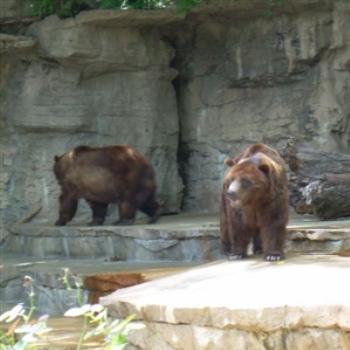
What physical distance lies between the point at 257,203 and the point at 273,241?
0.33 meters

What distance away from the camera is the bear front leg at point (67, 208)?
1494cm

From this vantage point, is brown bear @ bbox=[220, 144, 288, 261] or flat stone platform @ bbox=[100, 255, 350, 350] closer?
flat stone platform @ bbox=[100, 255, 350, 350]

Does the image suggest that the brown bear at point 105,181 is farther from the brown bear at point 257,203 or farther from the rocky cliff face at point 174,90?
the brown bear at point 257,203

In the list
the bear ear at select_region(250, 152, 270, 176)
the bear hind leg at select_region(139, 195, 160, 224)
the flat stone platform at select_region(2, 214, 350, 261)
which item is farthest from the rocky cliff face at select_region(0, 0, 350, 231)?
the bear ear at select_region(250, 152, 270, 176)

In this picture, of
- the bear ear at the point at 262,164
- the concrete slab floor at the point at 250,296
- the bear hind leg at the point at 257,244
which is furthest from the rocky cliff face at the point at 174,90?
the concrete slab floor at the point at 250,296

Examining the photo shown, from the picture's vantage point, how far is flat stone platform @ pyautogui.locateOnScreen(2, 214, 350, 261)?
10.4m

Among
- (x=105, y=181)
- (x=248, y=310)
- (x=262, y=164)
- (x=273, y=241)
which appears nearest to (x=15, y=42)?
(x=105, y=181)

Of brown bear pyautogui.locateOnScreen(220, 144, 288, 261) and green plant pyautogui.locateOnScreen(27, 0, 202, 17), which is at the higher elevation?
green plant pyautogui.locateOnScreen(27, 0, 202, 17)

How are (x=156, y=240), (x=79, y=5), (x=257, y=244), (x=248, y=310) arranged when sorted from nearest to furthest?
1. (x=248, y=310)
2. (x=257, y=244)
3. (x=156, y=240)
4. (x=79, y=5)

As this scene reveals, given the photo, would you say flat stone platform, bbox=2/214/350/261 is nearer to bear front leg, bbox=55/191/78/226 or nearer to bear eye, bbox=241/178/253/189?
bear front leg, bbox=55/191/78/226

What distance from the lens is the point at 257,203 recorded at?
26.7 feet

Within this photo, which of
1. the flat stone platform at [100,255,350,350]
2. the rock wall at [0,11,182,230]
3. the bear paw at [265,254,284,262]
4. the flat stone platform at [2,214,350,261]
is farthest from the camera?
the rock wall at [0,11,182,230]

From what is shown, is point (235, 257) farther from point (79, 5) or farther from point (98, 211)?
point (79, 5)

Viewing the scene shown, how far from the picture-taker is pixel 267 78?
1584 cm
